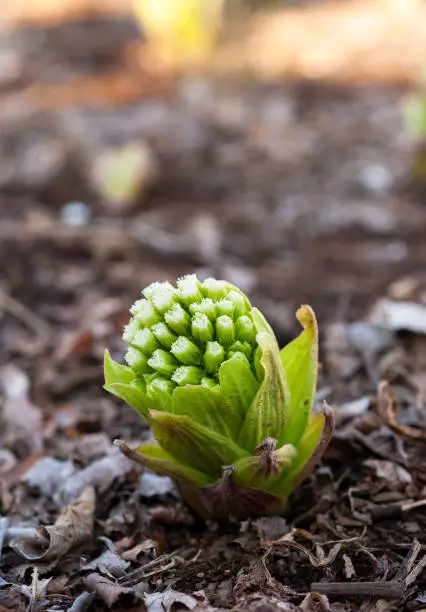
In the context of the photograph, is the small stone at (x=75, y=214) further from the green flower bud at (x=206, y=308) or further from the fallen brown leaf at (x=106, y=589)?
the fallen brown leaf at (x=106, y=589)

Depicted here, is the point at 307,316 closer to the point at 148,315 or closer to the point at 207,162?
the point at 148,315

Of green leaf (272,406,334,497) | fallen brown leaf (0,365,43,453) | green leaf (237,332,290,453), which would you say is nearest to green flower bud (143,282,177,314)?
green leaf (237,332,290,453)

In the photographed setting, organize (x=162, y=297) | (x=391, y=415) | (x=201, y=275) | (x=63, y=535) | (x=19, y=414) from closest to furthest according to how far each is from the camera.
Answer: (x=162, y=297) < (x=63, y=535) < (x=391, y=415) < (x=19, y=414) < (x=201, y=275)

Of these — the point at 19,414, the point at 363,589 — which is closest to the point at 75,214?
the point at 19,414

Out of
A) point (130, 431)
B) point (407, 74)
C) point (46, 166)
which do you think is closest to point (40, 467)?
point (130, 431)

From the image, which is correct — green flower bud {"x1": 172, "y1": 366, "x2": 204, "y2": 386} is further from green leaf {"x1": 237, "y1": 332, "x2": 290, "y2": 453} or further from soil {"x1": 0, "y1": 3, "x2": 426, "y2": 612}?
soil {"x1": 0, "y1": 3, "x2": 426, "y2": 612}

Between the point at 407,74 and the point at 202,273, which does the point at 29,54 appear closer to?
the point at 407,74
